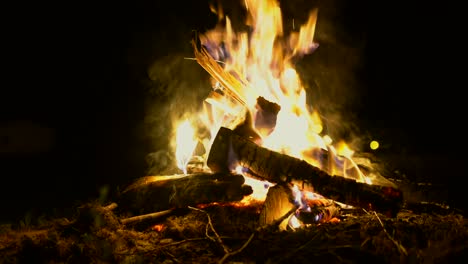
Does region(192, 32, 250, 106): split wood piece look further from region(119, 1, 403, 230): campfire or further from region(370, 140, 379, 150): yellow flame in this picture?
region(370, 140, 379, 150): yellow flame

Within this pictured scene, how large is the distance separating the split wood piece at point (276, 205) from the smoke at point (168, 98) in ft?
9.19

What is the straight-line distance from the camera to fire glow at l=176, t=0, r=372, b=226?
471 cm

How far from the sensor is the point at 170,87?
6426 mm

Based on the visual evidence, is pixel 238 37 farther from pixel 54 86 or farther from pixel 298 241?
pixel 298 241

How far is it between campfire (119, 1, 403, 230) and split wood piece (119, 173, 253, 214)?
0.01 metres

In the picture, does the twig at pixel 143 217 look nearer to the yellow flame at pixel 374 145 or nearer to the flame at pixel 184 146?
the flame at pixel 184 146

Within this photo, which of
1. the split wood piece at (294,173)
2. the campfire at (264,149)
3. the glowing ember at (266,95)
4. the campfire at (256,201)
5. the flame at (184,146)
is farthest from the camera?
the flame at (184,146)

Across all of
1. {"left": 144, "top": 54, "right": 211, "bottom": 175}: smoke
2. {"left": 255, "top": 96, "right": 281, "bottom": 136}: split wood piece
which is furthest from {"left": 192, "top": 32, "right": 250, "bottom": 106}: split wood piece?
{"left": 144, "top": 54, "right": 211, "bottom": 175}: smoke

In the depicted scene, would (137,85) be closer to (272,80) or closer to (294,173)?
(272,80)

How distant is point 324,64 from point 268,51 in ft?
5.45

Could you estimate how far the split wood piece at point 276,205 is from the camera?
148 inches

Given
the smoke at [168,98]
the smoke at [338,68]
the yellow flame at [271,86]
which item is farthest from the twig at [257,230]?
the smoke at [338,68]

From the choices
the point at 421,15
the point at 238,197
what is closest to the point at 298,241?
the point at 238,197

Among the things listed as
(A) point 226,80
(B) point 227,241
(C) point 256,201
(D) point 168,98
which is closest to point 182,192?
(C) point 256,201
